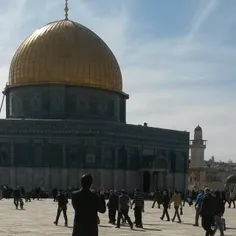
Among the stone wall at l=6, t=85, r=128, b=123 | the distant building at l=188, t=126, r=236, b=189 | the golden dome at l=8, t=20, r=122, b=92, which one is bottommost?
the distant building at l=188, t=126, r=236, b=189

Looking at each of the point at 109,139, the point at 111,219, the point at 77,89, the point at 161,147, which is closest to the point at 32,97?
the point at 77,89

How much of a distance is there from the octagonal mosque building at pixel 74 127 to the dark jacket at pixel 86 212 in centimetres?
4232

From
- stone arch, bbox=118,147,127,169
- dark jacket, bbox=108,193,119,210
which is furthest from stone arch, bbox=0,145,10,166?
dark jacket, bbox=108,193,119,210

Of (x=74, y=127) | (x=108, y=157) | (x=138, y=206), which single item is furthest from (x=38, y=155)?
(x=138, y=206)

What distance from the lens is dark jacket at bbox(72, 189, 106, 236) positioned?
821cm

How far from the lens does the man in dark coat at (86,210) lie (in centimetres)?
821

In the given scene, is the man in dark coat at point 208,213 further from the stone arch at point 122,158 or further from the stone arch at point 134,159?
the stone arch at point 134,159

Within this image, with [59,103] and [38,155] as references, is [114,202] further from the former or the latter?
[59,103]

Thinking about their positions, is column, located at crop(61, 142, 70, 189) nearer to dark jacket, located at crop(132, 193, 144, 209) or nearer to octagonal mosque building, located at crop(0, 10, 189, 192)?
octagonal mosque building, located at crop(0, 10, 189, 192)

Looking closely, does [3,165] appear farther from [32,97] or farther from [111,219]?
[111,219]

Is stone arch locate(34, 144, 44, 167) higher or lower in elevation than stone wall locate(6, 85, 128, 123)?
lower

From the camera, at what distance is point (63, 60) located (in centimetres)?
5531

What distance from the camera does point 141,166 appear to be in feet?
179

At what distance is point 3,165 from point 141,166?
1137 cm
